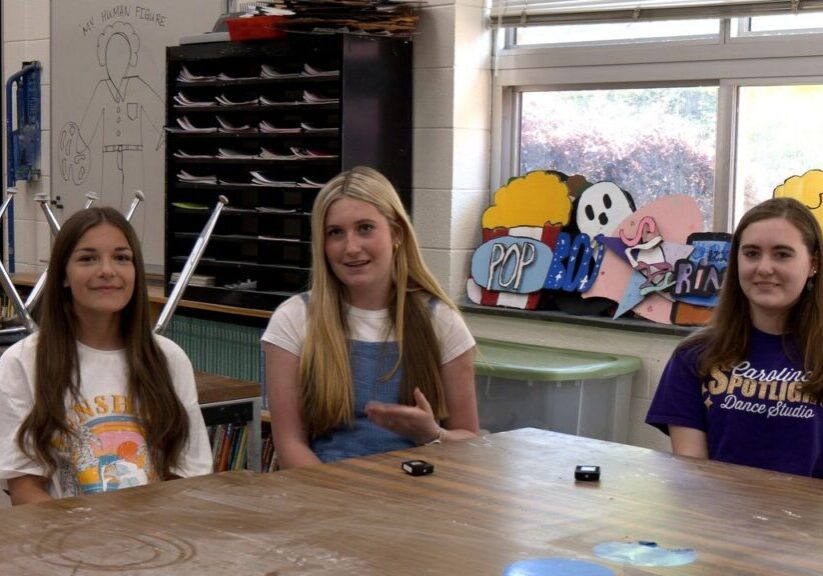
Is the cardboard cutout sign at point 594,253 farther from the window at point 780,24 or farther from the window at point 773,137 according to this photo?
the window at point 780,24

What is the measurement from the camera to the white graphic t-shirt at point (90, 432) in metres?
2.03

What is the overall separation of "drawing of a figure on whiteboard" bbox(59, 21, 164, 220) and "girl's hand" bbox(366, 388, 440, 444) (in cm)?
306

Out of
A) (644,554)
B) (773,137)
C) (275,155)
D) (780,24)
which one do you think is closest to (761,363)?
(644,554)

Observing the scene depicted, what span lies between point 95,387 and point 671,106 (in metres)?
2.14

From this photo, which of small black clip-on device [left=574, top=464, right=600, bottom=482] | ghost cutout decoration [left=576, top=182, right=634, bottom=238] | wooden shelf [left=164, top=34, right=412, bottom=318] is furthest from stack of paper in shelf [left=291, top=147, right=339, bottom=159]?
small black clip-on device [left=574, top=464, right=600, bottom=482]

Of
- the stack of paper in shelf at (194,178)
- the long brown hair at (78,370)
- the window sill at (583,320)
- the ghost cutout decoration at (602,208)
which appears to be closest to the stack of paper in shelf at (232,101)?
the stack of paper in shelf at (194,178)

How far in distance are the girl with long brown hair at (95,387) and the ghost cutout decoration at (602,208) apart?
1.76 meters

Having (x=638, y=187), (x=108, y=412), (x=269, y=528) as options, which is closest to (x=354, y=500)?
(x=269, y=528)

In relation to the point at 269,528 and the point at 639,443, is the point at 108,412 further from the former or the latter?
the point at 639,443

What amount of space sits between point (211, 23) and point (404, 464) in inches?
126

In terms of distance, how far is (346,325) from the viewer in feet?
7.52

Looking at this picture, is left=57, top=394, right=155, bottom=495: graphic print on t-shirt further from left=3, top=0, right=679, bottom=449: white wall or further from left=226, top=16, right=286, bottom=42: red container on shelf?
left=226, top=16, right=286, bottom=42: red container on shelf

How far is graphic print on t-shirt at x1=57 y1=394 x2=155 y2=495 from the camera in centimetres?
203

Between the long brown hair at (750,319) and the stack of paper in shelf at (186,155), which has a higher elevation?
the stack of paper in shelf at (186,155)
